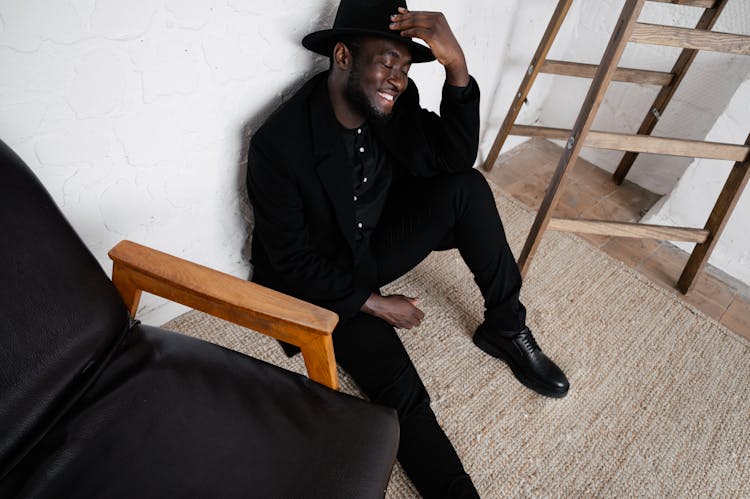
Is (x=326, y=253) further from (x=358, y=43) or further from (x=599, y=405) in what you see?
(x=599, y=405)

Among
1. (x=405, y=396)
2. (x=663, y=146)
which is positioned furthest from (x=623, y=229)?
(x=405, y=396)

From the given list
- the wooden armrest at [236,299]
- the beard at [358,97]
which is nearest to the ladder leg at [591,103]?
the beard at [358,97]

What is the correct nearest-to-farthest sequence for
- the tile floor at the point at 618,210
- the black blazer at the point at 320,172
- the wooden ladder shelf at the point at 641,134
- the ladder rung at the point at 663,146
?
the black blazer at the point at 320,172, the wooden ladder shelf at the point at 641,134, the ladder rung at the point at 663,146, the tile floor at the point at 618,210

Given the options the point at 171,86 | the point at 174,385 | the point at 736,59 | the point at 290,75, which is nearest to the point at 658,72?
the point at 736,59

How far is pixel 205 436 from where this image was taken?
777 mm

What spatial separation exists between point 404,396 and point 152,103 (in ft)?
3.03

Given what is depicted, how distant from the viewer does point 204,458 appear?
0.75 m

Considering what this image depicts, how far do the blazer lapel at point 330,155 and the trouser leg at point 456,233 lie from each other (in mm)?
206

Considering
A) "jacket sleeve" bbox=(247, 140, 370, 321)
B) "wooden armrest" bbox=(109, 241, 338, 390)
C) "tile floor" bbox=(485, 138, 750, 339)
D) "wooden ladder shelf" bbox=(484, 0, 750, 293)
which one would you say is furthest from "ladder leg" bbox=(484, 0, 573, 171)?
"wooden armrest" bbox=(109, 241, 338, 390)

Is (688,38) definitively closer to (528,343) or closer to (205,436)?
(528,343)

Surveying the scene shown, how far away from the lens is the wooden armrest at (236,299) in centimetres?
78

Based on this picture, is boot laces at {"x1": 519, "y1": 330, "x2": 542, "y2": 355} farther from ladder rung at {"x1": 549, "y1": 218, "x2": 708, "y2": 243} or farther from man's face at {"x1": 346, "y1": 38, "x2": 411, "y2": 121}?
man's face at {"x1": 346, "y1": 38, "x2": 411, "y2": 121}

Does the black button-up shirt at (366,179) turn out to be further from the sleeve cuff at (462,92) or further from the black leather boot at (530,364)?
the black leather boot at (530,364)

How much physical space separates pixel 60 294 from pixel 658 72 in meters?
2.11
